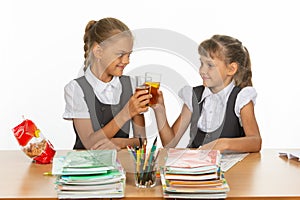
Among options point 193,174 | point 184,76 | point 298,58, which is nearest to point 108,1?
point 298,58

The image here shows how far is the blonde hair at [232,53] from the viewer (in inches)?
96.2

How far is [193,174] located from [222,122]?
0.87 m

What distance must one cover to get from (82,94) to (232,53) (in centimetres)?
68

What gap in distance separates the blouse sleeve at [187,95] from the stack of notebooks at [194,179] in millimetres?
352

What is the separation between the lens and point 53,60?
11.8ft

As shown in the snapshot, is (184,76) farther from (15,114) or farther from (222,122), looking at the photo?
(15,114)

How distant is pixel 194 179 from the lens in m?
1.61

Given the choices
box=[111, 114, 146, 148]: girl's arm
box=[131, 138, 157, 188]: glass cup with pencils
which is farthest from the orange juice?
box=[131, 138, 157, 188]: glass cup with pencils

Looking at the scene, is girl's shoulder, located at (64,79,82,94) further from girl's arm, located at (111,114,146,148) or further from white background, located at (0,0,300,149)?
white background, located at (0,0,300,149)

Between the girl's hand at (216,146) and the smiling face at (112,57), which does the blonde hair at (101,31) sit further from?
the girl's hand at (216,146)

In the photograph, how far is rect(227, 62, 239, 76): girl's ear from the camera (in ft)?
8.06

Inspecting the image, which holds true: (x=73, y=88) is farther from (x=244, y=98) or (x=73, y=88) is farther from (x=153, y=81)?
(x=244, y=98)

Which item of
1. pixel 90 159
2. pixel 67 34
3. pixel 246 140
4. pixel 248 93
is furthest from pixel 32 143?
pixel 67 34

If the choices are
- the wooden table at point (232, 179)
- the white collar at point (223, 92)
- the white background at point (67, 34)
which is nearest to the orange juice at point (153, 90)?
the wooden table at point (232, 179)
